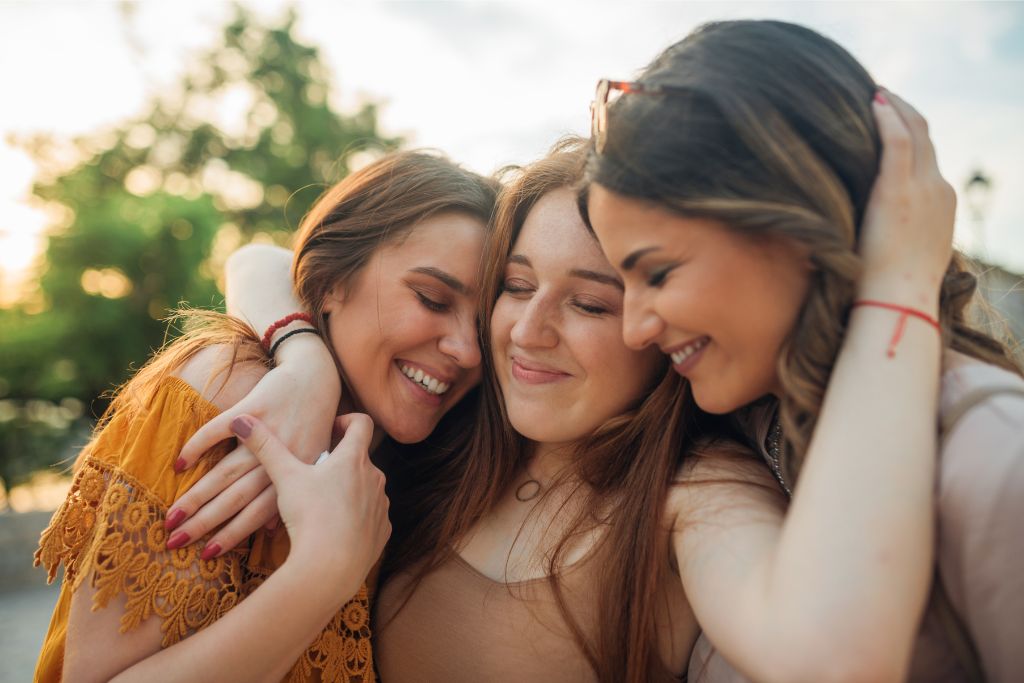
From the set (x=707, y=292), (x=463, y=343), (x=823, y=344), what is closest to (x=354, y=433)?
(x=463, y=343)

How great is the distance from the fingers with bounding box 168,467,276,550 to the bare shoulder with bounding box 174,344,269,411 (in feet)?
0.99

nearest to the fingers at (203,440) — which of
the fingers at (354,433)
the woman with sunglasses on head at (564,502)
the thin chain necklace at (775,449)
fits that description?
the fingers at (354,433)

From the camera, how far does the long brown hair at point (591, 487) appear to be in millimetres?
2131

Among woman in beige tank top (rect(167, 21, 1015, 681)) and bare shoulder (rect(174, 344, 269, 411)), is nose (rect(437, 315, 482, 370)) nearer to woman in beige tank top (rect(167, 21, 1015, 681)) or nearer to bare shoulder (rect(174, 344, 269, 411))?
woman in beige tank top (rect(167, 21, 1015, 681))

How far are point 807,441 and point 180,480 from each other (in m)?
1.71

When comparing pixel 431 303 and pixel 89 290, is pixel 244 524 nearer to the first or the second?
pixel 431 303

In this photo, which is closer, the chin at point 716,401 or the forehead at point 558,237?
the chin at point 716,401

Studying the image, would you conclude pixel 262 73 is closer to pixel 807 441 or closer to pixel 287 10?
pixel 287 10

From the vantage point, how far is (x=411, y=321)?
266 centimetres

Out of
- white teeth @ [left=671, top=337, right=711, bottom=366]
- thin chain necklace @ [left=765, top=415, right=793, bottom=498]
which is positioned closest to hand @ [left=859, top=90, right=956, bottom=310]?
white teeth @ [left=671, top=337, right=711, bottom=366]

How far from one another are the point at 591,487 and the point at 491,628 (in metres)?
0.57

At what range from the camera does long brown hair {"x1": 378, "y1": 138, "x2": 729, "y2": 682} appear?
2.13 metres

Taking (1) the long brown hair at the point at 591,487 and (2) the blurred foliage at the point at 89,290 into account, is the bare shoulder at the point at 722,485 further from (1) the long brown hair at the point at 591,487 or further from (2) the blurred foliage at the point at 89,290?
(2) the blurred foliage at the point at 89,290

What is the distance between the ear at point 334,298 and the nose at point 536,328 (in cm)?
78
